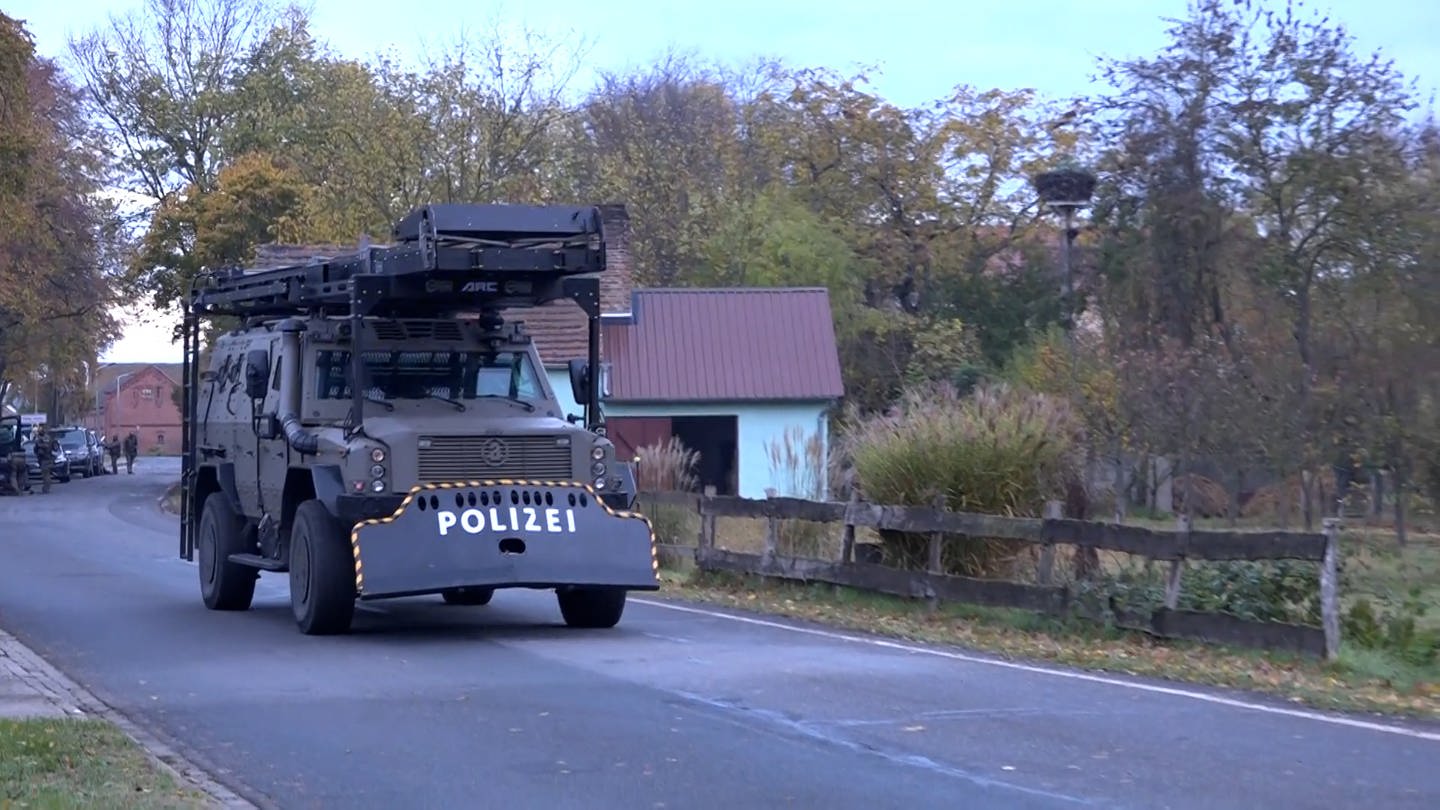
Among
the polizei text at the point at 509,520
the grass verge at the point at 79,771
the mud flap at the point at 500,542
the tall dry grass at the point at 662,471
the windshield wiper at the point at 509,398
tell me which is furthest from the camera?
the tall dry grass at the point at 662,471

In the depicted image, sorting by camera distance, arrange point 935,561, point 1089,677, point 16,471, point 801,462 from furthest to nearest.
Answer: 1. point 16,471
2. point 801,462
3. point 935,561
4. point 1089,677

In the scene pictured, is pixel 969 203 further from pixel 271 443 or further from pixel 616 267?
pixel 271 443

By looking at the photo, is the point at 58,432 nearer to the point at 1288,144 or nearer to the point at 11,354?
the point at 11,354

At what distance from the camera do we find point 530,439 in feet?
46.9

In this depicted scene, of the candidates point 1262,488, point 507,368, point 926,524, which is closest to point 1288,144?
point 1262,488

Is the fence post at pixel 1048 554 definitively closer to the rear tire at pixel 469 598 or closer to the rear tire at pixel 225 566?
the rear tire at pixel 469 598

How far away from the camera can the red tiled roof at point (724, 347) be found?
36.8 m

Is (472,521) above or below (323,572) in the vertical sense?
above

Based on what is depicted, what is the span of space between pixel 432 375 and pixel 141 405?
122871mm

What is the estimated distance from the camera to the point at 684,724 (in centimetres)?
1018

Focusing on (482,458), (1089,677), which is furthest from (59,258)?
(1089,677)

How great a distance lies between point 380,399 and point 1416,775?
891 cm

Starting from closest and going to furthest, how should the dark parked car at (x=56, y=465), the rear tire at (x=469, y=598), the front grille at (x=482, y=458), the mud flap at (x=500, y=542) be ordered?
the mud flap at (x=500, y=542) → the front grille at (x=482, y=458) → the rear tire at (x=469, y=598) → the dark parked car at (x=56, y=465)

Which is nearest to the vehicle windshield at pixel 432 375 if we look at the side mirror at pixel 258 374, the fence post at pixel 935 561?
the side mirror at pixel 258 374
